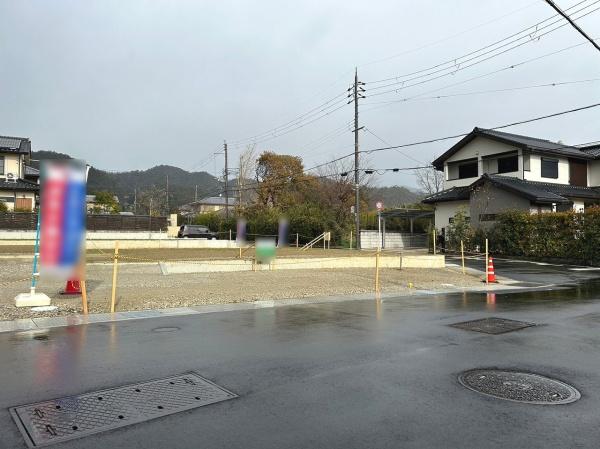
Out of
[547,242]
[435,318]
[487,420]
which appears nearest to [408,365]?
[487,420]

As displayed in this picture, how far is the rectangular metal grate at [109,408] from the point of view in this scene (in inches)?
146

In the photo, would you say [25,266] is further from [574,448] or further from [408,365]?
[574,448]

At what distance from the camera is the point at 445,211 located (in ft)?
117

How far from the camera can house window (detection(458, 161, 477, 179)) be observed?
37.0 meters

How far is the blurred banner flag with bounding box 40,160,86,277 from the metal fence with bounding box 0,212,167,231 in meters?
25.8

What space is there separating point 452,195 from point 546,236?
9.93 m

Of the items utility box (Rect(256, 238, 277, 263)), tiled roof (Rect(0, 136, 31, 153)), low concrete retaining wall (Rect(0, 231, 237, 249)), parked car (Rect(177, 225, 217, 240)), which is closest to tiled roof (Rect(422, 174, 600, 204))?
low concrete retaining wall (Rect(0, 231, 237, 249))

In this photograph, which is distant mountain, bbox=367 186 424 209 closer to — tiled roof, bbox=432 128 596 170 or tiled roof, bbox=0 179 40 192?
tiled roof, bbox=432 128 596 170

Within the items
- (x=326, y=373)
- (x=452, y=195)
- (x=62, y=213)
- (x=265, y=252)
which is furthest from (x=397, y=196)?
(x=326, y=373)

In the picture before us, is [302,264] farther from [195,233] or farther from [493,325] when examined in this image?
[195,233]

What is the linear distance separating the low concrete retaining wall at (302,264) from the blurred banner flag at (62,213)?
7117 mm

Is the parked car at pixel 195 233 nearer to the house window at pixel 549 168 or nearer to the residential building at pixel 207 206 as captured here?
the house window at pixel 549 168

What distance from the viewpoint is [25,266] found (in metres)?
16.8

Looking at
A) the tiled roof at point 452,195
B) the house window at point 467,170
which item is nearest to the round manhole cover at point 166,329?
the tiled roof at point 452,195
